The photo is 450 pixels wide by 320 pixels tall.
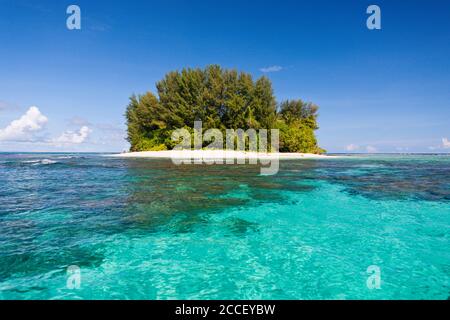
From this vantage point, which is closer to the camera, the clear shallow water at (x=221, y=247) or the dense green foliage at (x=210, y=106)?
the clear shallow water at (x=221, y=247)

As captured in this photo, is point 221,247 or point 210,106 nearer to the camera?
point 221,247

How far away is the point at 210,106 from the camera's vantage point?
5009cm

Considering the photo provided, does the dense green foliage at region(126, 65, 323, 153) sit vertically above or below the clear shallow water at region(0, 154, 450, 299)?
above

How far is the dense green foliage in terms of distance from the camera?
4909 cm

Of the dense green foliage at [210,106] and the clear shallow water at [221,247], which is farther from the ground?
the dense green foliage at [210,106]

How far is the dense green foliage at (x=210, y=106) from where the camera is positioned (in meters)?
49.1

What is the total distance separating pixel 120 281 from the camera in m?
4.25

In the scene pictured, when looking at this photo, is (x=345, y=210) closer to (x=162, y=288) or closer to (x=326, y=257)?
(x=326, y=257)

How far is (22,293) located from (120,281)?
1.39 meters

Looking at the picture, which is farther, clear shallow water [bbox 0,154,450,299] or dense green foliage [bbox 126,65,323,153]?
dense green foliage [bbox 126,65,323,153]

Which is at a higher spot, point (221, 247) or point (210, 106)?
point (210, 106)
